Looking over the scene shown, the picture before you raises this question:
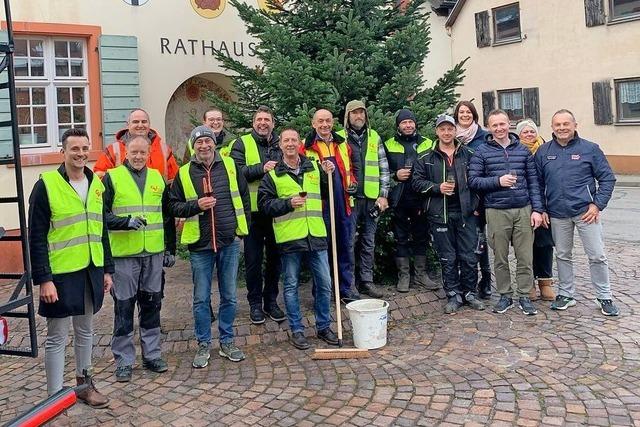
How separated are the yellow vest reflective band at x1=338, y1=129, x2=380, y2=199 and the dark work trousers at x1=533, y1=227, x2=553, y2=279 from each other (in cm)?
181

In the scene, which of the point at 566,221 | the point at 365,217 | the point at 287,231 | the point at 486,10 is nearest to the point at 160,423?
the point at 287,231

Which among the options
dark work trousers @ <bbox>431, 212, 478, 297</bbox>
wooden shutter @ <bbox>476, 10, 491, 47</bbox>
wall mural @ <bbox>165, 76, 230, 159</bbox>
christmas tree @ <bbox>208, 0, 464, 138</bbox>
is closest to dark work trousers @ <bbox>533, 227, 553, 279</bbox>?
dark work trousers @ <bbox>431, 212, 478, 297</bbox>

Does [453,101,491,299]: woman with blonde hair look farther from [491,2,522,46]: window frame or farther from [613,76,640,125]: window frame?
[491,2,522,46]: window frame

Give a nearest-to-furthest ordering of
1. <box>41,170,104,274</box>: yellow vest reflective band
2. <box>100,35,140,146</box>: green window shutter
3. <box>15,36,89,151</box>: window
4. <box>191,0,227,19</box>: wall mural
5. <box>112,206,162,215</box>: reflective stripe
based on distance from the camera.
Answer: <box>41,170,104,274</box>: yellow vest reflective band, <box>112,206,162,215</box>: reflective stripe, <box>15,36,89,151</box>: window, <box>100,35,140,146</box>: green window shutter, <box>191,0,227,19</box>: wall mural

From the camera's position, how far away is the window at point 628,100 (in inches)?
774

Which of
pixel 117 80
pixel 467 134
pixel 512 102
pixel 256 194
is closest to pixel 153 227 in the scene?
pixel 256 194

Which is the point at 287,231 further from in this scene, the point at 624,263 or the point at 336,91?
the point at 624,263

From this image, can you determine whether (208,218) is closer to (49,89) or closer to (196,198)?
(196,198)

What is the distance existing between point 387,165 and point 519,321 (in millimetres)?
2047

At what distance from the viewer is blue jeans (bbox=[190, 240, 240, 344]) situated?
200 inches

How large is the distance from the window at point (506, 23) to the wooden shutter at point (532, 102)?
2140mm

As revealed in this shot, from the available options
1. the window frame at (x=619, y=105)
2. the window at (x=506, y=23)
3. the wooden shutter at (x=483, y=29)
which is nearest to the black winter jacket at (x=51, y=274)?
the window frame at (x=619, y=105)

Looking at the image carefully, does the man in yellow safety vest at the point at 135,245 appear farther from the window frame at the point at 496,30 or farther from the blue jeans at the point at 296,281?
the window frame at the point at 496,30

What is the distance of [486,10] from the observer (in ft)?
79.5
